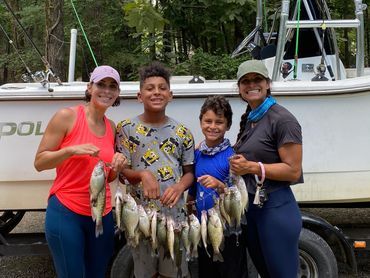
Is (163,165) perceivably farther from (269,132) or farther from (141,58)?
(141,58)

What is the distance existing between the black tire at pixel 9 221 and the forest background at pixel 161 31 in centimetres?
215

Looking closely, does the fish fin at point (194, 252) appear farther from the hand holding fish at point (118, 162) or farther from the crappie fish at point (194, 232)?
the hand holding fish at point (118, 162)

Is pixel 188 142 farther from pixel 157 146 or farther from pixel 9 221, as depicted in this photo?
pixel 9 221

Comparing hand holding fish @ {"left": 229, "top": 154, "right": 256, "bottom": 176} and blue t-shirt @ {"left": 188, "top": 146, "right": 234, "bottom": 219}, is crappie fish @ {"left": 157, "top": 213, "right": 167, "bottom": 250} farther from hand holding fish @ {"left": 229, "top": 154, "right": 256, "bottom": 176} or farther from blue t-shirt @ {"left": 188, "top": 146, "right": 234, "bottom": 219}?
hand holding fish @ {"left": 229, "top": 154, "right": 256, "bottom": 176}

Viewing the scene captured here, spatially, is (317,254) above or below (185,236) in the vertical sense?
below

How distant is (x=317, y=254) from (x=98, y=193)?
196 centimetres

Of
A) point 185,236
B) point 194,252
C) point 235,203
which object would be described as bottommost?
point 194,252

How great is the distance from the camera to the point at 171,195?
259 cm

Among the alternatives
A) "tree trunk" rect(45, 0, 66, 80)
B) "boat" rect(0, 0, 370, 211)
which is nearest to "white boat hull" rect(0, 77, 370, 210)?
"boat" rect(0, 0, 370, 211)

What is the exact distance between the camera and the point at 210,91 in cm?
350

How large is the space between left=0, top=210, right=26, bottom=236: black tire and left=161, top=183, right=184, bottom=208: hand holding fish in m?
2.13

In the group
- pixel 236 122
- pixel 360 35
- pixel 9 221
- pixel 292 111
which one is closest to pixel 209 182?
pixel 236 122

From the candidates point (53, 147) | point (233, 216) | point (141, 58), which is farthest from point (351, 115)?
point (141, 58)

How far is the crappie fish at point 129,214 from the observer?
2.42 meters
